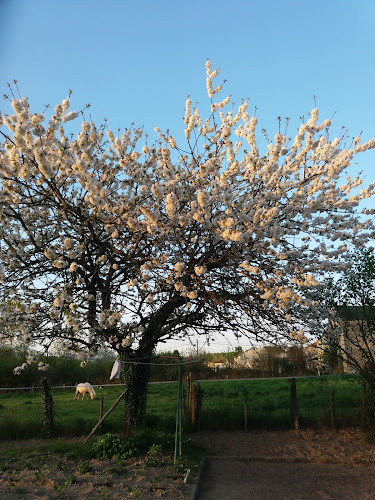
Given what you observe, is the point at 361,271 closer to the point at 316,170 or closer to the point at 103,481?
the point at 316,170

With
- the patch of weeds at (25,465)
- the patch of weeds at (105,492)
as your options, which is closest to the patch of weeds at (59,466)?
the patch of weeds at (25,465)

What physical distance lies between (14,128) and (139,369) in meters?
5.74

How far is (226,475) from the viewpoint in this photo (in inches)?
274

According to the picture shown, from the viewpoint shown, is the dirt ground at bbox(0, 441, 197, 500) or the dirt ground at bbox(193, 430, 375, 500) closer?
the dirt ground at bbox(0, 441, 197, 500)

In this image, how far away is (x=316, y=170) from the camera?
7465mm

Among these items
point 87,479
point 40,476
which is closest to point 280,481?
point 87,479

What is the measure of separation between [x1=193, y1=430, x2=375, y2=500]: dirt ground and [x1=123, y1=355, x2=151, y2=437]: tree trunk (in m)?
1.53

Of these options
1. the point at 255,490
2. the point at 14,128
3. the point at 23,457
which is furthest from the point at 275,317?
the point at 14,128

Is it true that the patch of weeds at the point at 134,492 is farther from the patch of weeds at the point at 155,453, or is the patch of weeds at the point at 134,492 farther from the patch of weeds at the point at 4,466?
the patch of weeds at the point at 4,466

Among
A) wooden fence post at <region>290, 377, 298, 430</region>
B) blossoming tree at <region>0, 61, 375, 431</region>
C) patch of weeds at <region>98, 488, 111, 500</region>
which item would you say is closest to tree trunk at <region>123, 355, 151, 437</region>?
blossoming tree at <region>0, 61, 375, 431</region>

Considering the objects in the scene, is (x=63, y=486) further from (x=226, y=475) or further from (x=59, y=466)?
(x=226, y=475)

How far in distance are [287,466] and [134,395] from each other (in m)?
3.56

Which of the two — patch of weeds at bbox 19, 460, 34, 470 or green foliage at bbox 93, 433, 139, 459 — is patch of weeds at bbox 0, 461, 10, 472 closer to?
patch of weeds at bbox 19, 460, 34, 470

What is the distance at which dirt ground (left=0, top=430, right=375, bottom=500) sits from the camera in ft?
18.6
